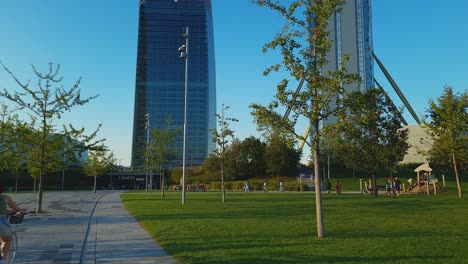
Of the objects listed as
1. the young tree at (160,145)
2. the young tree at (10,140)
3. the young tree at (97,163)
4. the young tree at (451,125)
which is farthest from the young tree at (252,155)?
the young tree at (10,140)

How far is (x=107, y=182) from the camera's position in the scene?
87062 millimetres

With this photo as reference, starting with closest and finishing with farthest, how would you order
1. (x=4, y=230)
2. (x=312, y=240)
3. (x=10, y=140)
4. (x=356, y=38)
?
1. (x=4, y=230)
2. (x=312, y=240)
3. (x=10, y=140)
4. (x=356, y=38)

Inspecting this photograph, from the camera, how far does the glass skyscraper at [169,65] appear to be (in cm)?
13625

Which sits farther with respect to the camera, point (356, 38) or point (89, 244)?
point (356, 38)

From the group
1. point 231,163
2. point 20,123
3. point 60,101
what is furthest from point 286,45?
point 231,163

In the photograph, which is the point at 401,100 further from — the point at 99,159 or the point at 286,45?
the point at 286,45

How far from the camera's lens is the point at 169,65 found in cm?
13975

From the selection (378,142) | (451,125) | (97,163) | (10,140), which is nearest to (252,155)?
(97,163)

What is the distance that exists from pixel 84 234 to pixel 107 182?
258 feet

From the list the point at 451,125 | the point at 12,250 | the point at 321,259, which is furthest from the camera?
the point at 451,125

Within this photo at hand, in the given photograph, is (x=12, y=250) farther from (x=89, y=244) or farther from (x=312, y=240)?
(x=312, y=240)

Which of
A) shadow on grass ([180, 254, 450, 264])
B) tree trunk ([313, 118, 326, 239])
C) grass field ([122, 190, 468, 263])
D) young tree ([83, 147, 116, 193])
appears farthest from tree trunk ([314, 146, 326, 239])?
young tree ([83, 147, 116, 193])

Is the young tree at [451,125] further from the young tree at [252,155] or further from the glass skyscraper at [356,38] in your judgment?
the glass skyscraper at [356,38]

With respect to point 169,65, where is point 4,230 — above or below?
below
